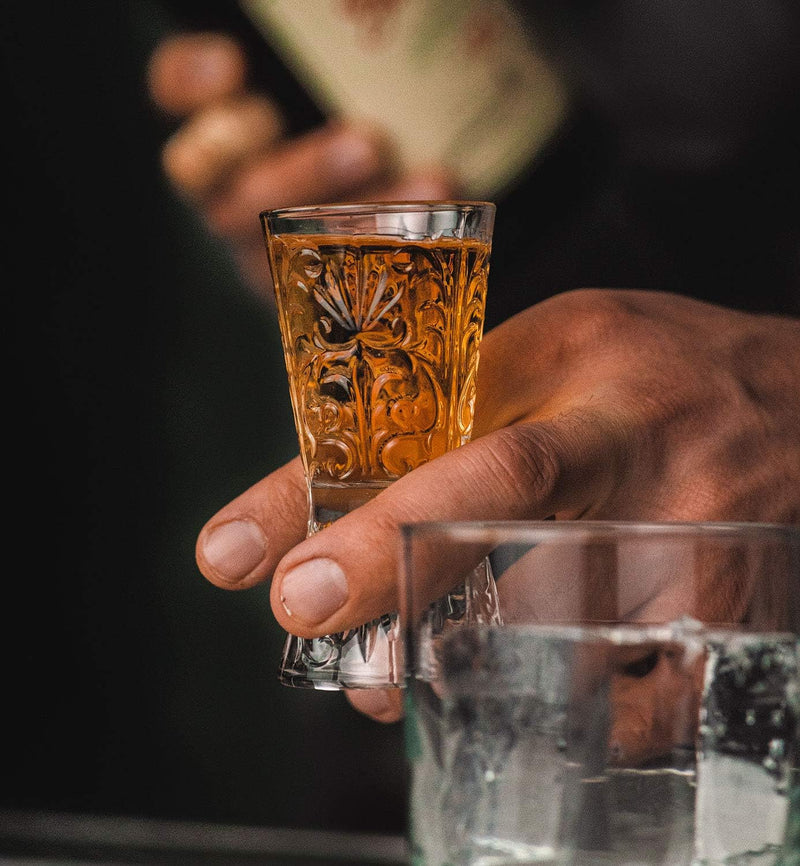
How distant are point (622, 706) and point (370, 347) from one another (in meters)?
0.33

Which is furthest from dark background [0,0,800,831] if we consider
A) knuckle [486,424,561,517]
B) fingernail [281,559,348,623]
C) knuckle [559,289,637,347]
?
fingernail [281,559,348,623]

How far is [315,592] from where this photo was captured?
0.51 m

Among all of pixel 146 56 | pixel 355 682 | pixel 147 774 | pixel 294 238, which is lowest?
pixel 147 774

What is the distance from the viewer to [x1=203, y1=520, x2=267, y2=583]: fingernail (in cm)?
71

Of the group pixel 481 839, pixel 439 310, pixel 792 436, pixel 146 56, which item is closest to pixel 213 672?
pixel 146 56

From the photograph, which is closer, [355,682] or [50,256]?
[355,682]

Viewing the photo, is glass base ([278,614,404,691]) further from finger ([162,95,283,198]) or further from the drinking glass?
finger ([162,95,283,198])

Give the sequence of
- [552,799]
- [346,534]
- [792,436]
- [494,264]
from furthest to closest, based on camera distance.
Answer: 1. [494,264]
2. [792,436]
3. [346,534]
4. [552,799]

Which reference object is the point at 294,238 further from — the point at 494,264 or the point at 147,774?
the point at 147,774

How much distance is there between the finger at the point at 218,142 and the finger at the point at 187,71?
0.08ft

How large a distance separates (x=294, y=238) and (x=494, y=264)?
0.90 metres

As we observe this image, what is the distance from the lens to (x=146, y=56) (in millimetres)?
1644

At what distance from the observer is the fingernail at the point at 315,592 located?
20.2 inches

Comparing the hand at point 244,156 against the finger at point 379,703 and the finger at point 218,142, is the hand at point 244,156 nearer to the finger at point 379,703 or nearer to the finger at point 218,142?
the finger at point 218,142
